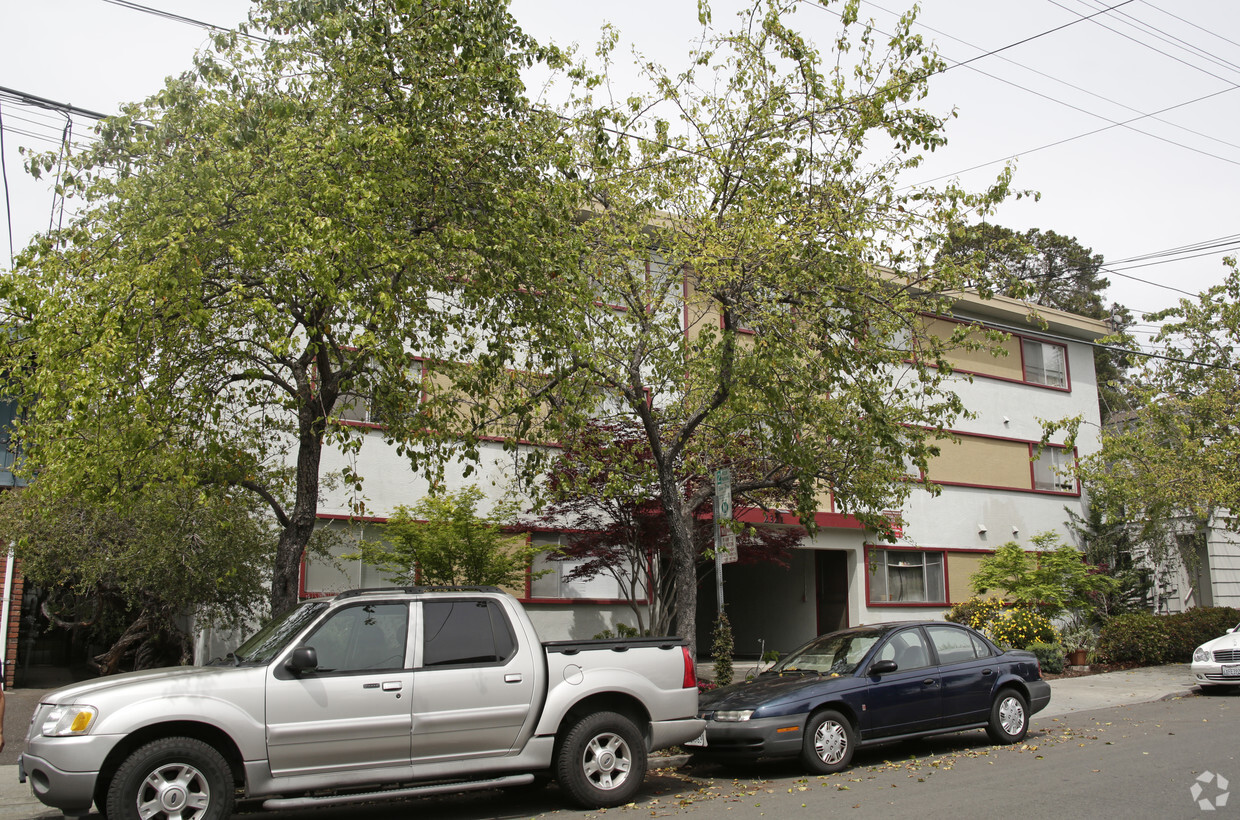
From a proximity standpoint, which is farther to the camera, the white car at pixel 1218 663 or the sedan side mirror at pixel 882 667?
the white car at pixel 1218 663

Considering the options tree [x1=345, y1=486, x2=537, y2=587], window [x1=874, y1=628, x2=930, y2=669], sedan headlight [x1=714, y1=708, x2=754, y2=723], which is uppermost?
tree [x1=345, y1=486, x2=537, y2=587]

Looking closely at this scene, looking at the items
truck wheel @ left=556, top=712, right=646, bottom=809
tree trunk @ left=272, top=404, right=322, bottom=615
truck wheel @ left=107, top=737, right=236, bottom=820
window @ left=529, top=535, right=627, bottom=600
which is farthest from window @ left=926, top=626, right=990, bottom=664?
truck wheel @ left=107, top=737, right=236, bottom=820

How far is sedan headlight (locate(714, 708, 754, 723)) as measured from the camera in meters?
9.74

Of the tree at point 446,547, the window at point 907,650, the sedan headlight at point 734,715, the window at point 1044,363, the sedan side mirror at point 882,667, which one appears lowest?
the sedan headlight at point 734,715

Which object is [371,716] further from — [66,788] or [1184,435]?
[1184,435]

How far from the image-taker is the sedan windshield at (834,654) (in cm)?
1071

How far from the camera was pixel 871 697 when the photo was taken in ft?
33.6

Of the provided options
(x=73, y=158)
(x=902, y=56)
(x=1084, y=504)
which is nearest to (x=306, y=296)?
(x=73, y=158)

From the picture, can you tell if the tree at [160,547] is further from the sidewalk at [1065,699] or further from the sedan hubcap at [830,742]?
the sedan hubcap at [830,742]

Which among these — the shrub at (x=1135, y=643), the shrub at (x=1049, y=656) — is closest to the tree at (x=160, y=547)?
the shrub at (x=1049, y=656)

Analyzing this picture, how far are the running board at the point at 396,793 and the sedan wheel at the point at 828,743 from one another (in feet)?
10.3

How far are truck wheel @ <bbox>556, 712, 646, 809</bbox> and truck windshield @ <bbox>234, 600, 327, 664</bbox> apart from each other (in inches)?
96.8

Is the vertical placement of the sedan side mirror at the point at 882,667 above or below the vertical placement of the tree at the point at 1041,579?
below

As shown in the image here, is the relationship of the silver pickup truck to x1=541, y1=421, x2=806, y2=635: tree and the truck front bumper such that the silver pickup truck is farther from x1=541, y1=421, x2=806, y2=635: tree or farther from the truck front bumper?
x1=541, y1=421, x2=806, y2=635: tree
